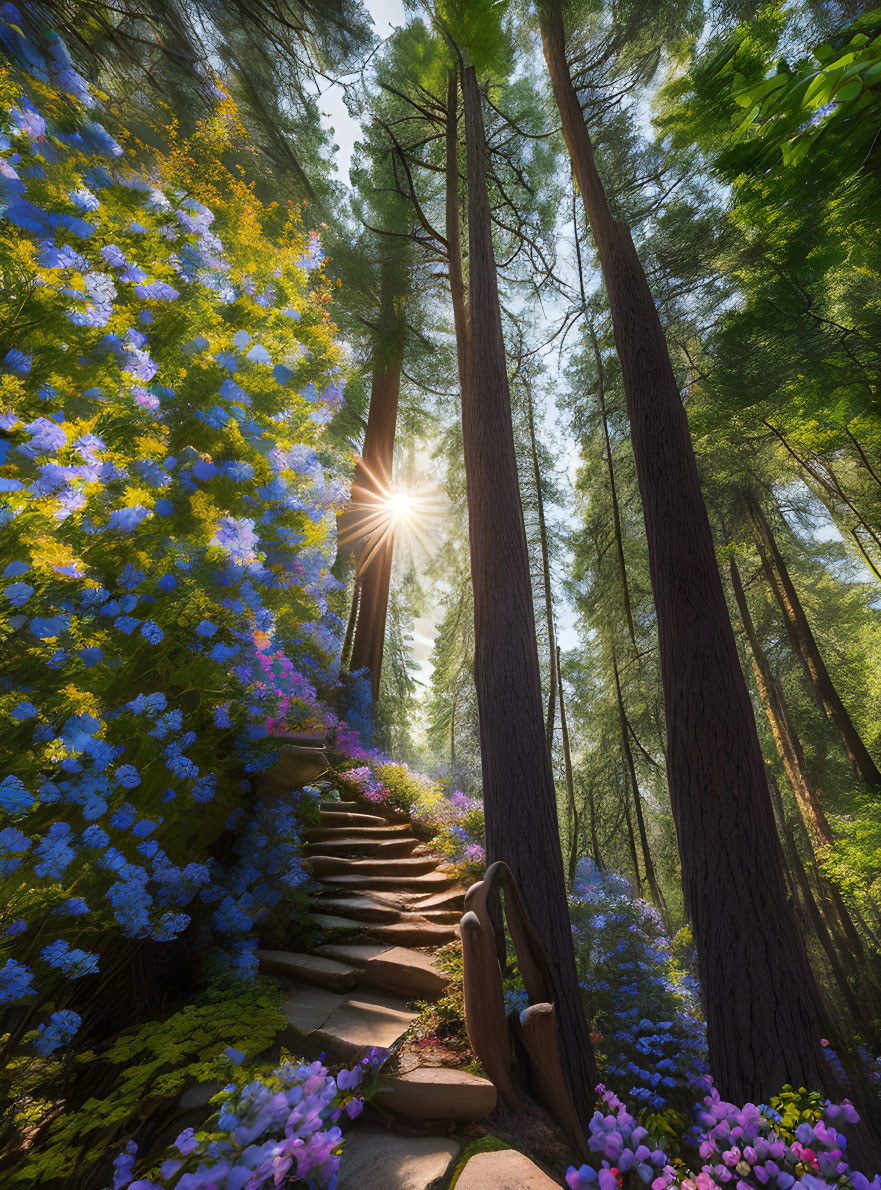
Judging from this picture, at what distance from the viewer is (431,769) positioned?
37.6 ft

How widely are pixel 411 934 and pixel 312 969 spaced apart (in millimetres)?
681

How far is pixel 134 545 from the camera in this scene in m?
2.03

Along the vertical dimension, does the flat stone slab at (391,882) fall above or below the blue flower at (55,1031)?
above

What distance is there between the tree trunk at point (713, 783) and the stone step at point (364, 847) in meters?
2.57

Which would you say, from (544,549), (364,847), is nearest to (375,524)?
(544,549)

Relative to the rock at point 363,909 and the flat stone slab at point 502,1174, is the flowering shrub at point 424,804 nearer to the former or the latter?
the rock at point 363,909

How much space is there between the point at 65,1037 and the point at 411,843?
10.4 ft

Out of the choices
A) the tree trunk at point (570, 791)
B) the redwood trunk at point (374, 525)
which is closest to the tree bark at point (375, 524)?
the redwood trunk at point (374, 525)

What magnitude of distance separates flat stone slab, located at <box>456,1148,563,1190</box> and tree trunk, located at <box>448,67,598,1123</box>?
1053mm

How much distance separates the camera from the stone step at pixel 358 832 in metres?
4.41

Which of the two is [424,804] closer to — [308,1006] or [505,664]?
[505,664]

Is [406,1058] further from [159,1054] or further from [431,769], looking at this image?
[431,769]

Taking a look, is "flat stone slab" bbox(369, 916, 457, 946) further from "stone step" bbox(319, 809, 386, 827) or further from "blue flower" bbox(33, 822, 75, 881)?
"blue flower" bbox(33, 822, 75, 881)

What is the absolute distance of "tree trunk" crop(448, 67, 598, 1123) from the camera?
2.59m
